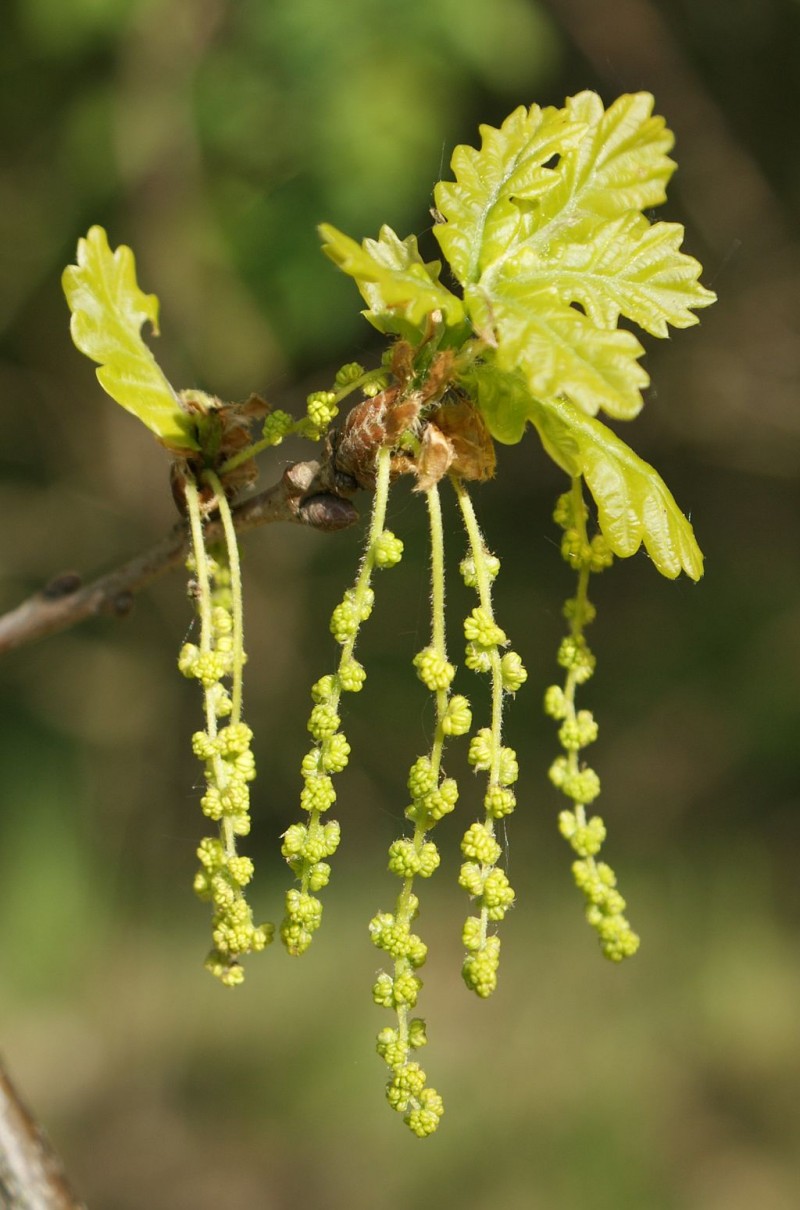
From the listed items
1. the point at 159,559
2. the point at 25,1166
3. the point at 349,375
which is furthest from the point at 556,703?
the point at 25,1166

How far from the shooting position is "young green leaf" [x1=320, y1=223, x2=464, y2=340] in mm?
740

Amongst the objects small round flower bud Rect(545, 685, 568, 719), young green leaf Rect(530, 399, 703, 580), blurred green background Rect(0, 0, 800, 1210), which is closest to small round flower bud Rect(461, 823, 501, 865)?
small round flower bud Rect(545, 685, 568, 719)

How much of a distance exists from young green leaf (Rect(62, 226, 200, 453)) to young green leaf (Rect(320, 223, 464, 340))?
0.69 feet

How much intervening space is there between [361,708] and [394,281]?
3.35 metres

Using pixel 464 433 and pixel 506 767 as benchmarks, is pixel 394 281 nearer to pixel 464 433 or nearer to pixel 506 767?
pixel 464 433

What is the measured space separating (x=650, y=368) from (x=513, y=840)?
177 centimetres

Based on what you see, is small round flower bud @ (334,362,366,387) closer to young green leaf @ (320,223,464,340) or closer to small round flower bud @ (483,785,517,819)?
young green leaf @ (320,223,464,340)

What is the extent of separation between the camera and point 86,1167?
3.38 metres

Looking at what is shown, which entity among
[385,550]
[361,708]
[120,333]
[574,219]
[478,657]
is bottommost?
[361,708]

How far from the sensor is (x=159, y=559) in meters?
1.05

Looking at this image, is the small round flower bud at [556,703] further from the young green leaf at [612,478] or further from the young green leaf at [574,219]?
the young green leaf at [574,219]

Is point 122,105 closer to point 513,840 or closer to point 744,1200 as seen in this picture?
point 513,840

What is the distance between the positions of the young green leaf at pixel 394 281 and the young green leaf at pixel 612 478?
0.11 m

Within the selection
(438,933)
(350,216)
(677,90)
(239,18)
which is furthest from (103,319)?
(438,933)
